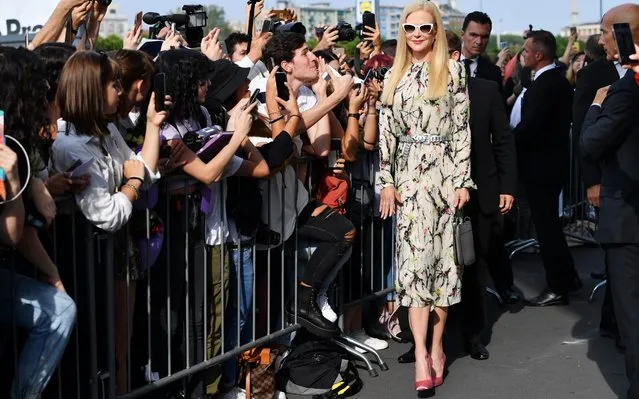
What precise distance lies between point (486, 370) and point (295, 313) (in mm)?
1216

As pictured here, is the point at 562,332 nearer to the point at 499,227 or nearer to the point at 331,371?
the point at 499,227

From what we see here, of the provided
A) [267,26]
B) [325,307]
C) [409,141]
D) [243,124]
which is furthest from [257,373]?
[267,26]

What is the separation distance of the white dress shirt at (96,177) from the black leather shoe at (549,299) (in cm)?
434

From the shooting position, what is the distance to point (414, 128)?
20.0 ft

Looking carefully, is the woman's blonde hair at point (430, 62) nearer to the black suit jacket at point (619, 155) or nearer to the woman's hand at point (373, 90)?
the woman's hand at point (373, 90)

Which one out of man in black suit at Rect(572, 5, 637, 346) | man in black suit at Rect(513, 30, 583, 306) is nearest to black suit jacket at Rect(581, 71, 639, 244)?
man in black suit at Rect(572, 5, 637, 346)

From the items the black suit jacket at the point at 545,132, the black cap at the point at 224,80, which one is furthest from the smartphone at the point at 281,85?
the black suit jacket at the point at 545,132

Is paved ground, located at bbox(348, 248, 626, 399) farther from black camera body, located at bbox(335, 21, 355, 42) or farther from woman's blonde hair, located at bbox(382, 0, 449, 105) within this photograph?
black camera body, located at bbox(335, 21, 355, 42)

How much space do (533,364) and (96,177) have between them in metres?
3.24

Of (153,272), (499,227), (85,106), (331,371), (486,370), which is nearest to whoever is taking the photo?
(85,106)

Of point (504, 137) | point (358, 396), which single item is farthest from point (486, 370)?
point (504, 137)

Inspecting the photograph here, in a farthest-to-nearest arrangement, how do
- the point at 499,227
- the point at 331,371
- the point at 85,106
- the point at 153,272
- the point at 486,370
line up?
the point at 499,227
the point at 486,370
the point at 331,371
the point at 153,272
the point at 85,106

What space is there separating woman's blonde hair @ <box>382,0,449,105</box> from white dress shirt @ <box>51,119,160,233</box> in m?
2.02

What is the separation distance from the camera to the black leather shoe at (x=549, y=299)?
26.7 ft
